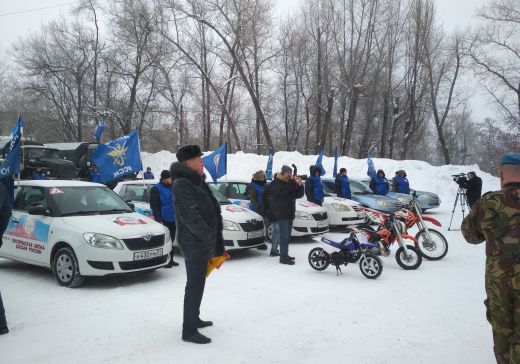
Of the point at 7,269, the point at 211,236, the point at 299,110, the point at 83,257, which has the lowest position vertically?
the point at 7,269

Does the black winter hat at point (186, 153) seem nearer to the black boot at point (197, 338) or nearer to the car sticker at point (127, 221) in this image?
the black boot at point (197, 338)

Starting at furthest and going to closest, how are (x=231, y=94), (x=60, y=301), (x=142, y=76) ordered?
(x=231, y=94) < (x=142, y=76) < (x=60, y=301)

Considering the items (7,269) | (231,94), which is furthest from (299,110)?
(7,269)

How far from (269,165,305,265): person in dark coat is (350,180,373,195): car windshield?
6.13m

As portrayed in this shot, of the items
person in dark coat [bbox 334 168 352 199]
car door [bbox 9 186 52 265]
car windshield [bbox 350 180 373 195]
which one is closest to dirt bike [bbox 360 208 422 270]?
person in dark coat [bbox 334 168 352 199]

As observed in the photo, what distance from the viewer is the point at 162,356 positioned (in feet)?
13.7

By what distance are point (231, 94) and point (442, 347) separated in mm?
32905

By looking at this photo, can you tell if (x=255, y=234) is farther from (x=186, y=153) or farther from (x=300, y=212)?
(x=186, y=153)

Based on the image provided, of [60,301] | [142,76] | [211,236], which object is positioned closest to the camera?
[211,236]

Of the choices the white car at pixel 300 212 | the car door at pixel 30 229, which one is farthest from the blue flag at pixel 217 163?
the car door at pixel 30 229

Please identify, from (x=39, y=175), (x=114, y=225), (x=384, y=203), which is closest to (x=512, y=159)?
(x=114, y=225)

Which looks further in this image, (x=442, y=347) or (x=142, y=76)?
(x=142, y=76)

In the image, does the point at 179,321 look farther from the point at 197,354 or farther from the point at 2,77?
the point at 2,77

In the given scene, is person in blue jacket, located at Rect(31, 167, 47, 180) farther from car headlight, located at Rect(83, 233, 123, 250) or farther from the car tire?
car headlight, located at Rect(83, 233, 123, 250)
